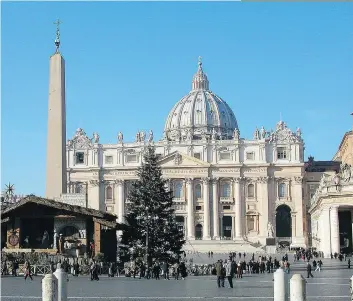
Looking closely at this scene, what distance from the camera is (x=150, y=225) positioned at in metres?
32.6

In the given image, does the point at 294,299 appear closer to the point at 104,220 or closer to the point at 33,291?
the point at 33,291

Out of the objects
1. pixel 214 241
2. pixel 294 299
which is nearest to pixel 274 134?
pixel 214 241

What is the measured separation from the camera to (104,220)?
31.9 metres

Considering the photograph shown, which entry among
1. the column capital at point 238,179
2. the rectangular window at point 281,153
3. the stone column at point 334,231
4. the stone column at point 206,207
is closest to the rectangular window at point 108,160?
the stone column at point 206,207

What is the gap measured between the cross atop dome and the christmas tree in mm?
86409

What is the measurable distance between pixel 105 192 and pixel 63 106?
2212 inches

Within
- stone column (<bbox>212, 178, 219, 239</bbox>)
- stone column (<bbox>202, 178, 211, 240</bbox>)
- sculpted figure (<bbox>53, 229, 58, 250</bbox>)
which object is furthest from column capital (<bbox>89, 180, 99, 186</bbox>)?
sculpted figure (<bbox>53, 229, 58, 250</bbox>)

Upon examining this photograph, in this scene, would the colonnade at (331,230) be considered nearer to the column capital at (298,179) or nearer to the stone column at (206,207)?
the stone column at (206,207)

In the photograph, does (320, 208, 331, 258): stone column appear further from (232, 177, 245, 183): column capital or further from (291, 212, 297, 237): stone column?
(232, 177, 245, 183): column capital

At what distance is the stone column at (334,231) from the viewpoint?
1864 inches

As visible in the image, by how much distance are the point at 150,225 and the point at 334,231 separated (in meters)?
19.1

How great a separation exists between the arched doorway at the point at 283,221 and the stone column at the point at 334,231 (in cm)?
3511

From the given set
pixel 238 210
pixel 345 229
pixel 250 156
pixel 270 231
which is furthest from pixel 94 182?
pixel 345 229

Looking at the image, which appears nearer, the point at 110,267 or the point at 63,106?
the point at 110,267
